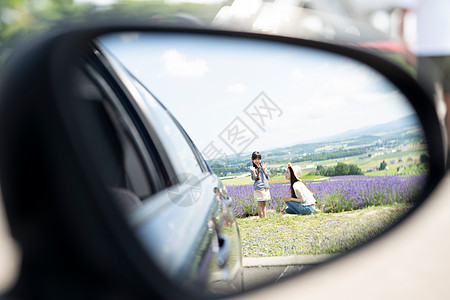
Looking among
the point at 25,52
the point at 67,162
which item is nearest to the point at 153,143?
the point at 25,52

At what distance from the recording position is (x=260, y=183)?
2.07 m

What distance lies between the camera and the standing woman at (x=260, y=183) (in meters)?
1.92

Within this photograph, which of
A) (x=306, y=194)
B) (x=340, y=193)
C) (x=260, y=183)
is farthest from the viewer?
(x=340, y=193)

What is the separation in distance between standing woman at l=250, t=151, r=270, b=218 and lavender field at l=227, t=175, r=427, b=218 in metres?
0.03

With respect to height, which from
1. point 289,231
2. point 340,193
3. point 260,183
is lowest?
point 289,231

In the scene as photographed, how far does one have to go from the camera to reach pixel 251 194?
2.17 metres

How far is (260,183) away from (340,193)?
2.59 feet

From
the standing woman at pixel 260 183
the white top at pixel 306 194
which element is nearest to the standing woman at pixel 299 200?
the white top at pixel 306 194

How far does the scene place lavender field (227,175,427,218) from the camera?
2.07 m

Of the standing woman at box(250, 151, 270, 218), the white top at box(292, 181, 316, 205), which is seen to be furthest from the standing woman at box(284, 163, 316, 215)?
the standing woman at box(250, 151, 270, 218)

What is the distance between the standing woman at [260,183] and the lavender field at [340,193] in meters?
0.03

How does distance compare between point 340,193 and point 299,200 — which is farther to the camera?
point 340,193

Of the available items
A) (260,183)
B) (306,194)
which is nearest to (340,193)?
(306,194)

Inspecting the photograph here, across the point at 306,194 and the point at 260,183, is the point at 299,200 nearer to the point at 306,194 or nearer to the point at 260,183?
the point at 306,194
